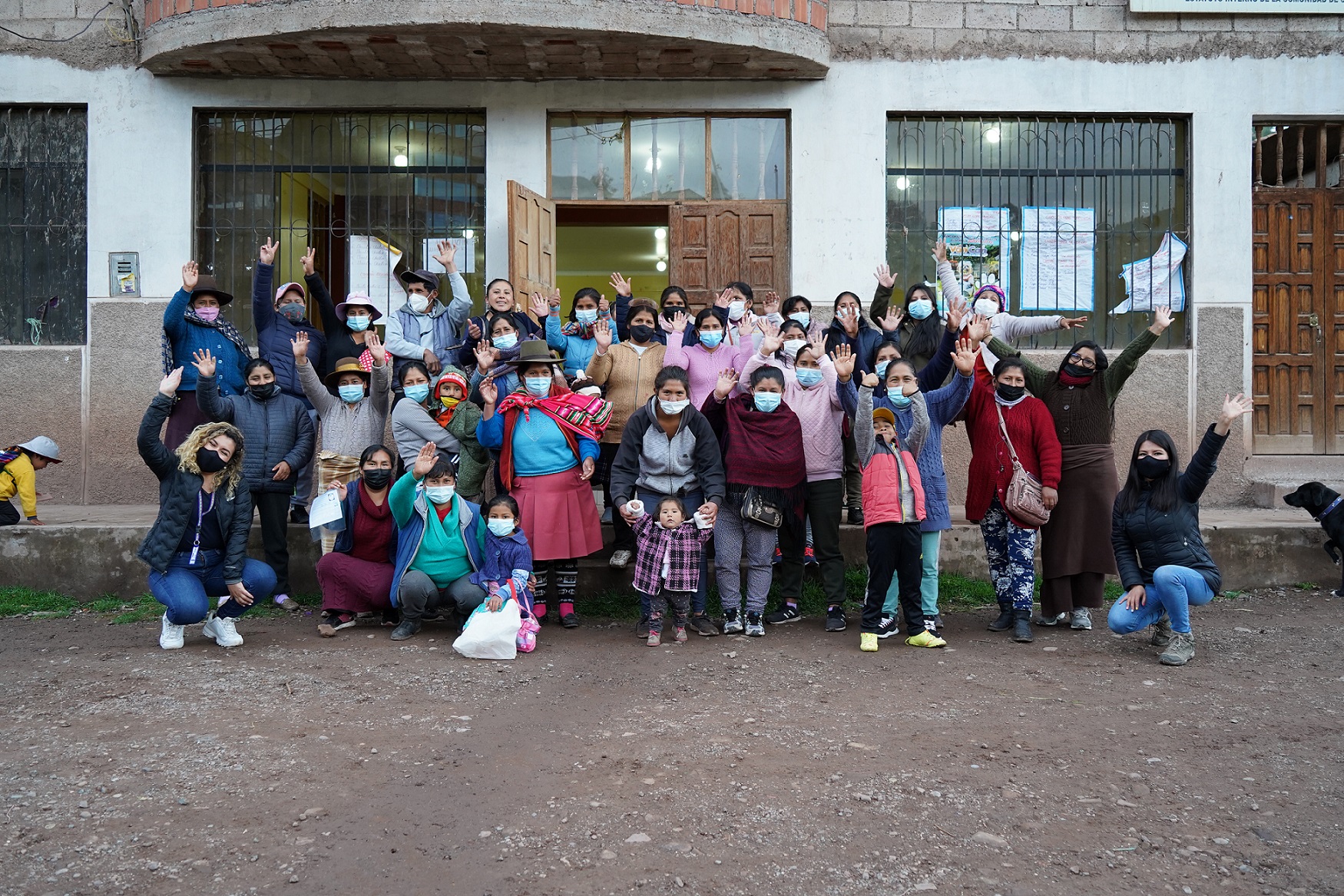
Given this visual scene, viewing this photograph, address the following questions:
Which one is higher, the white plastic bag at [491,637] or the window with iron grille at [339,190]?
the window with iron grille at [339,190]

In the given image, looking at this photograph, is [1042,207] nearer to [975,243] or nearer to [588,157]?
[975,243]

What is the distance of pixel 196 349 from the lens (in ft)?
24.7

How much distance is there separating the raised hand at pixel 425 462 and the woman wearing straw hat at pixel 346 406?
1.06m

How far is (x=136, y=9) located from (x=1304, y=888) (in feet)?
33.5

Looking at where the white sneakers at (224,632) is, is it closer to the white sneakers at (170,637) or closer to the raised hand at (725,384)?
the white sneakers at (170,637)

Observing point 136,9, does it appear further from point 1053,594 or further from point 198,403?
point 1053,594

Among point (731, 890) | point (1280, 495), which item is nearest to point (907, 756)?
point (731, 890)

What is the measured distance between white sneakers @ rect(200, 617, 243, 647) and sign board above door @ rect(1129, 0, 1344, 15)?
28.7 ft

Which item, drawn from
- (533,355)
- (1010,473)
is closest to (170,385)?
(533,355)

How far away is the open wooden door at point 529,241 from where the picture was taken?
8836 mm

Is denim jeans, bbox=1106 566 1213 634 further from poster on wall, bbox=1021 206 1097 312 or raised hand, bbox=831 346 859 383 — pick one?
poster on wall, bbox=1021 206 1097 312

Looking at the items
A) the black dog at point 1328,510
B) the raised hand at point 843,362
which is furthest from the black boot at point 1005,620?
the black dog at point 1328,510

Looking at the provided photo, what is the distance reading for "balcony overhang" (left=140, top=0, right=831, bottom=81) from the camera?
27.1 ft

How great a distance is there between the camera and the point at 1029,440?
640 cm
